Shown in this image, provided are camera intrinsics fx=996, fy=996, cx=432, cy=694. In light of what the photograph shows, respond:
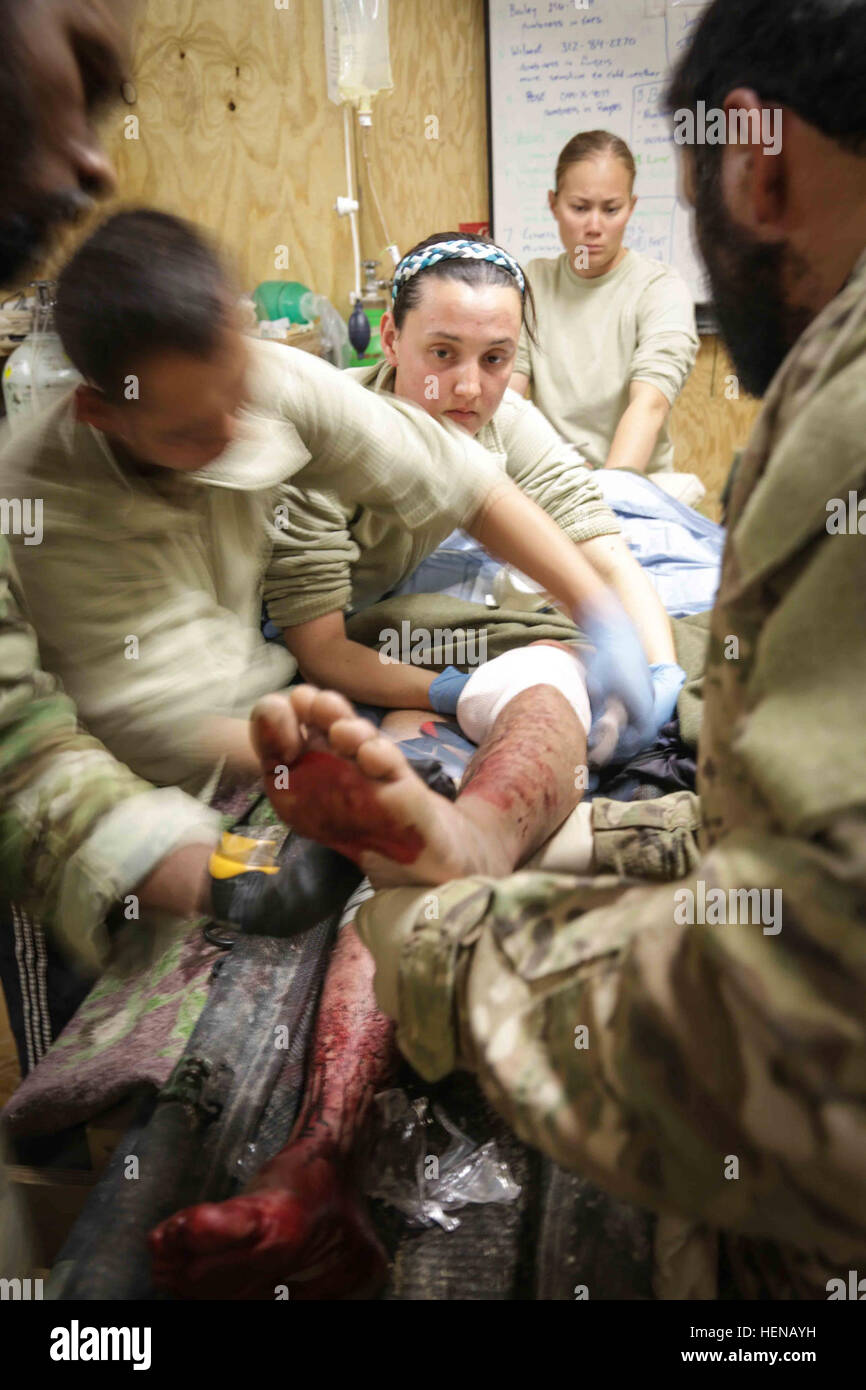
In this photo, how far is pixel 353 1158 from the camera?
0.94m

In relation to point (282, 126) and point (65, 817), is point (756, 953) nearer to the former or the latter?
point (65, 817)

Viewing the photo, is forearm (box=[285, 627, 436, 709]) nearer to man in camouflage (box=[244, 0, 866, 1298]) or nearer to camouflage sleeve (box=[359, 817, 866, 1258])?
man in camouflage (box=[244, 0, 866, 1298])

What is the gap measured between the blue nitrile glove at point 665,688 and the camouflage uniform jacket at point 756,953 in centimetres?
82

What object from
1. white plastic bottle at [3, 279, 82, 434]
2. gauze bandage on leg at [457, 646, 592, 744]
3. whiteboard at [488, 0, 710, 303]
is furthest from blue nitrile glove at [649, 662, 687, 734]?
whiteboard at [488, 0, 710, 303]

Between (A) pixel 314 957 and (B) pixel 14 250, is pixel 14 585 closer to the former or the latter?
→ (B) pixel 14 250

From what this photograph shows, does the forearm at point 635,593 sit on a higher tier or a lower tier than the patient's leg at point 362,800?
higher

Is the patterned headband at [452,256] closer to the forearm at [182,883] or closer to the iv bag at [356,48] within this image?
the forearm at [182,883]

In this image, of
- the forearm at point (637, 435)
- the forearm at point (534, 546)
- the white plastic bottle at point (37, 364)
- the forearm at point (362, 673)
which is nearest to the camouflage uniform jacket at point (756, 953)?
the forearm at point (534, 546)

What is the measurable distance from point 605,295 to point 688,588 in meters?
1.29

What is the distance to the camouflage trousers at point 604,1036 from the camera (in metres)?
0.53

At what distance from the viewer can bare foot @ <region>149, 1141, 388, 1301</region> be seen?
773mm

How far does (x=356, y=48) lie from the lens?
2844mm

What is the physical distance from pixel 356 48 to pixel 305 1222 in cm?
305
